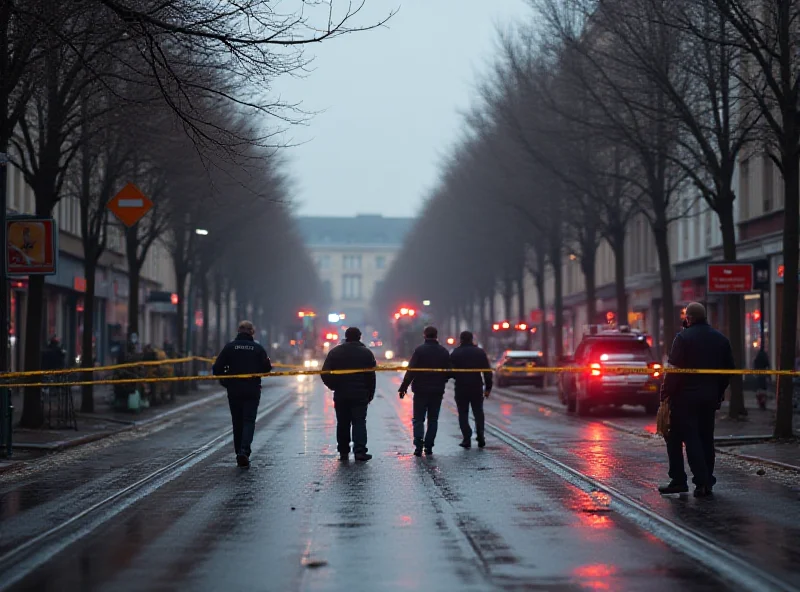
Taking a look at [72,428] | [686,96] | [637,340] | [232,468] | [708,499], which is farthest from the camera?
[637,340]

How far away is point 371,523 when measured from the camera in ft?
41.6

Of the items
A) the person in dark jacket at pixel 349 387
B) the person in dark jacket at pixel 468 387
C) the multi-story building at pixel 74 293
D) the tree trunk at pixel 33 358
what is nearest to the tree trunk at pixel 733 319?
the person in dark jacket at pixel 468 387

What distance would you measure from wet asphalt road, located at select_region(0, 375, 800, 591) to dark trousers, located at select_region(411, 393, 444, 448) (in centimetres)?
29

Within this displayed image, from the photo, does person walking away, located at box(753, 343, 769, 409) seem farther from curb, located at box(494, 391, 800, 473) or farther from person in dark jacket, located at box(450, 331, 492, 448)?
person in dark jacket, located at box(450, 331, 492, 448)

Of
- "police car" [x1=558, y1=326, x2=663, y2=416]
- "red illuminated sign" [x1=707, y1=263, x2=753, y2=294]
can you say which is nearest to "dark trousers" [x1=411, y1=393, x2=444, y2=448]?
"red illuminated sign" [x1=707, y1=263, x2=753, y2=294]

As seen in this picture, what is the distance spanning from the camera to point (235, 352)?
19531 millimetres

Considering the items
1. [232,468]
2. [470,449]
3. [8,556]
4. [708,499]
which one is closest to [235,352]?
[232,468]

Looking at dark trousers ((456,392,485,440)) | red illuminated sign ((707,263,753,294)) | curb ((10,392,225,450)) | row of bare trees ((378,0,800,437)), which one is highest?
row of bare trees ((378,0,800,437))

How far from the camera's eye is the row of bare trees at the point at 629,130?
77.3 feet

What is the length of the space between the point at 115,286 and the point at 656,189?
35917mm

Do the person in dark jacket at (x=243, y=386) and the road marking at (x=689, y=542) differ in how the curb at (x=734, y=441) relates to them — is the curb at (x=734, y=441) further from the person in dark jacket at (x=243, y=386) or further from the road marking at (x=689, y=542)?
the person in dark jacket at (x=243, y=386)

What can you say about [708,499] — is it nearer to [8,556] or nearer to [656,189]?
A: [8,556]

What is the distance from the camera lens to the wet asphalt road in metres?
9.89

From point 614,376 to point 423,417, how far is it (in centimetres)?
1254
